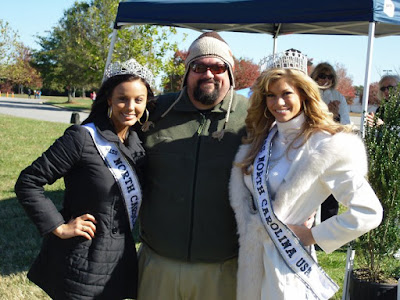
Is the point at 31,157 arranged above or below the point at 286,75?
below

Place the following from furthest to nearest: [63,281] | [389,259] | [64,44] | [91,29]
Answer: [64,44], [91,29], [389,259], [63,281]

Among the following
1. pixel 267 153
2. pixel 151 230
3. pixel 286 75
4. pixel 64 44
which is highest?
pixel 64 44

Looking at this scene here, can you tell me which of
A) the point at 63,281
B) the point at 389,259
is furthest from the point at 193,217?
the point at 389,259

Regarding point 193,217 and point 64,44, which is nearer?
point 193,217

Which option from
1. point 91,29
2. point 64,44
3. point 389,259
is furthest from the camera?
point 64,44

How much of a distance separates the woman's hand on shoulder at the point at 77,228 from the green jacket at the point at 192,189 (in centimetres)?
39

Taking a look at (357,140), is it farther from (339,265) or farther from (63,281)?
(339,265)

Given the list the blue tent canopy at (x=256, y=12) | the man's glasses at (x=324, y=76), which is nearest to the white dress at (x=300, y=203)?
the blue tent canopy at (x=256, y=12)

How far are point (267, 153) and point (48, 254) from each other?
1.20 metres

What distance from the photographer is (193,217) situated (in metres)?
2.39

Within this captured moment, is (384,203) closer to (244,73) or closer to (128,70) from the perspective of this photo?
(128,70)

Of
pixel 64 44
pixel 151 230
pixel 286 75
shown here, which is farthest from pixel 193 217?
pixel 64 44

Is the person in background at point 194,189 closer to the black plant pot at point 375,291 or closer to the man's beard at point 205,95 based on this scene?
the man's beard at point 205,95

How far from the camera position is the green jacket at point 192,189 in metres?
2.38
